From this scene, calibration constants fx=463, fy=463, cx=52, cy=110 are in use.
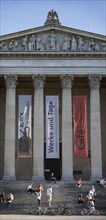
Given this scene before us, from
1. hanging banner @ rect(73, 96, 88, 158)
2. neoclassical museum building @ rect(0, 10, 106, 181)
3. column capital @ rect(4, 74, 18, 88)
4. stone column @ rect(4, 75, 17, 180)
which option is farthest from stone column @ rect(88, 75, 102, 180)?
stone column @ rect(4, 75, 17, 180)

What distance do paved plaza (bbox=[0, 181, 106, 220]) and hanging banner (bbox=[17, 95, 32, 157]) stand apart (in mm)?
2581

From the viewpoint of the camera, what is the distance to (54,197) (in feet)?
107

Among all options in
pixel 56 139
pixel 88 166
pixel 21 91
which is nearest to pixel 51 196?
pixel 56 139

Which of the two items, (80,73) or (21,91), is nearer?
(80,73)

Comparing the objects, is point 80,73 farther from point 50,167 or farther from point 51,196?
point 51,196

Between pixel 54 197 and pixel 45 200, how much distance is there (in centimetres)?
104

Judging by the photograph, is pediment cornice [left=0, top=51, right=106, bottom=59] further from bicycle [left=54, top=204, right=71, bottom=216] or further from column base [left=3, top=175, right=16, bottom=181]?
bicycle [left=54, top=204, right=71, bottom=216]

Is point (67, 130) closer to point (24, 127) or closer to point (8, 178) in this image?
point (24, 127)

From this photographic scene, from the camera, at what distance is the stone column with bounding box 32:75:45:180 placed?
122 feet

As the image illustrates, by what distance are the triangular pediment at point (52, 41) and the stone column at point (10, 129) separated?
9.21 ft

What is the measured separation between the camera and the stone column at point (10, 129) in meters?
37.2

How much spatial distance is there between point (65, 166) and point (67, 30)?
11.4 metres

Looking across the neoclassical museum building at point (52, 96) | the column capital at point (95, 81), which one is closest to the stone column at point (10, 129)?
the neoclassical museum building at point (52, 96)

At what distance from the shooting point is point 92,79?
38.8 m
